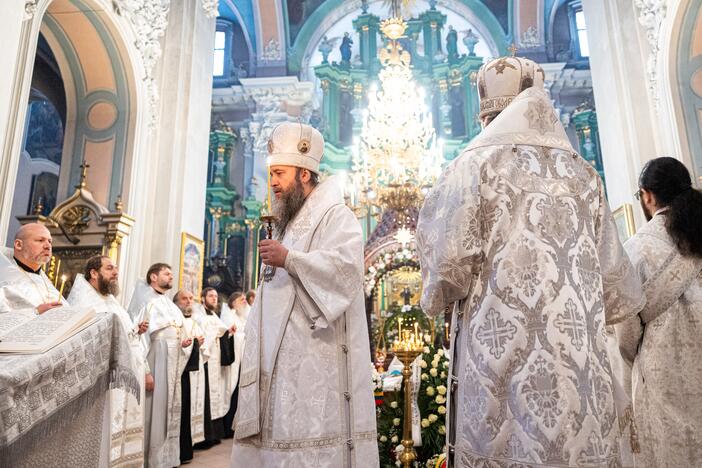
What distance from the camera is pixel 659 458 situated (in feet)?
7.77

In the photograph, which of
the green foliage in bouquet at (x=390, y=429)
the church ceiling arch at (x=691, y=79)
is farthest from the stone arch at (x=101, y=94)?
the church ceiling arch at (x=691, y=79)

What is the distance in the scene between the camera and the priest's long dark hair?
245cm

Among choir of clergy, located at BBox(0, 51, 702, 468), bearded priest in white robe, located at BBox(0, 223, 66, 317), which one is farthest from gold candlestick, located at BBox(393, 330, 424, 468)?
bearded priest in white robe, located at BBox(0, 223, 66, 317)

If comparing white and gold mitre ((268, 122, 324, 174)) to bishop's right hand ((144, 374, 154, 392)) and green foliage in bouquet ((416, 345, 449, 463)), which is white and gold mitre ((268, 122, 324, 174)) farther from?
bishop's right hand ((144, 374, 154, 392))

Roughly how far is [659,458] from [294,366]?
1692 mm

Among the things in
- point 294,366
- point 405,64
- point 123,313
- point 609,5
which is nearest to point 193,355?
point 123,313

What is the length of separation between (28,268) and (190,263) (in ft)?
11.4

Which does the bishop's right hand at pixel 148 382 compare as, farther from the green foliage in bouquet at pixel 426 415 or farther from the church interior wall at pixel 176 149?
the green foliage in bouquet at pixel 426 415

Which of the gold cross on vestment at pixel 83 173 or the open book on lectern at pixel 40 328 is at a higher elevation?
the gold cross on vestment at pixel 83 173

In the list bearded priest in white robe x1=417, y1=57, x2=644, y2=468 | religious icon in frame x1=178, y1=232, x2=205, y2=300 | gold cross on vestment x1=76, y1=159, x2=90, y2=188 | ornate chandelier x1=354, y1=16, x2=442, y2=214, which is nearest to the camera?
Result: bearded priest in white robe x1=417, y1=57, x2=644, y2=468

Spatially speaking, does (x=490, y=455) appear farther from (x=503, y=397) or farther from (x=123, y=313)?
(x=123, y=313)

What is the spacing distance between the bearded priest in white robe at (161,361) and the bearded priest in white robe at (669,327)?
4306 millimetres

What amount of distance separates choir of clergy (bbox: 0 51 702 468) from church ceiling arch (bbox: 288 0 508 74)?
48.8 feet

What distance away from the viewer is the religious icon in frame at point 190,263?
285 inches
